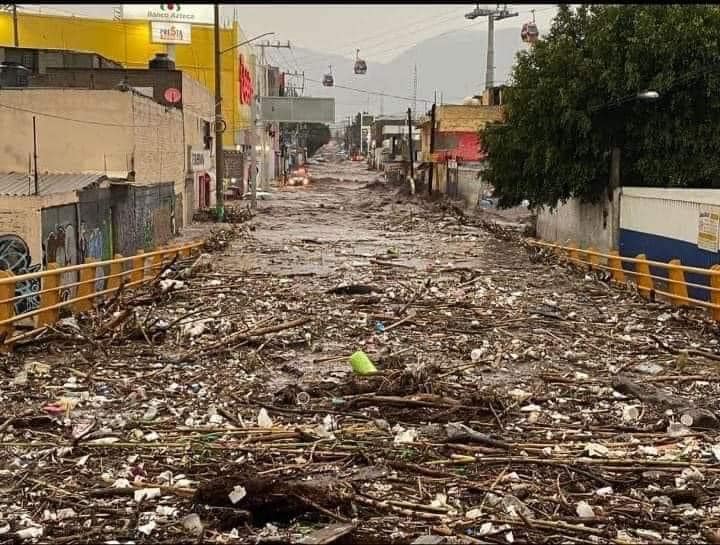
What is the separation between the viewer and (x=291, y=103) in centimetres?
7300

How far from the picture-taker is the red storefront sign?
59.2m

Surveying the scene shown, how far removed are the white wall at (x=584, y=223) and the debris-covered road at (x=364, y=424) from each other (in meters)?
10.4

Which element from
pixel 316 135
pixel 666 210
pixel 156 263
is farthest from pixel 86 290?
pixel 316 135

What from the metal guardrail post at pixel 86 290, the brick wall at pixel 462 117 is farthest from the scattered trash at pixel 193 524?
the brick wall at pixel 462 117

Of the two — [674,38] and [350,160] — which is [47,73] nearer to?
[674,38]

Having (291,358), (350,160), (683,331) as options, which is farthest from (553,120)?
(350,160)

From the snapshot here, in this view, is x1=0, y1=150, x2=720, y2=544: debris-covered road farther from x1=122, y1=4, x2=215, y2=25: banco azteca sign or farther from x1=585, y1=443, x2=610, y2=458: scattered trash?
x1=122, y1=4, x2=215, y2=25: banco azteca sign

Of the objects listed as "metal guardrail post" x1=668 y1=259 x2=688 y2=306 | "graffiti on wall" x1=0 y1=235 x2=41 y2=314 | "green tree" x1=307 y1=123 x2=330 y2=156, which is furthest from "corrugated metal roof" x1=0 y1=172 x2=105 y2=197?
"green tree" x1=307 y1=123 x2=330 y2=156

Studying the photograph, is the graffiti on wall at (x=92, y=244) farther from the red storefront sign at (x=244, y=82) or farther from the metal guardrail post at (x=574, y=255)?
the red storefront sign at (x=244, y=82)

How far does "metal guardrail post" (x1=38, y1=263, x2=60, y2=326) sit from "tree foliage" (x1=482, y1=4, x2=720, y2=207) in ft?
52.0

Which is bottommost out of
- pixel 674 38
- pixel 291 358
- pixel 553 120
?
pixel 291 358

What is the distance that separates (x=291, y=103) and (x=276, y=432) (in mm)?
67844

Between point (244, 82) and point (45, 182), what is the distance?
41485 millimetres

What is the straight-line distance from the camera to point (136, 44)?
60.3 meters
